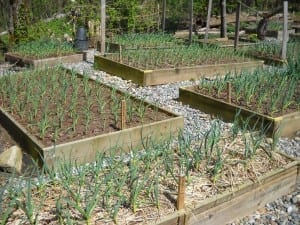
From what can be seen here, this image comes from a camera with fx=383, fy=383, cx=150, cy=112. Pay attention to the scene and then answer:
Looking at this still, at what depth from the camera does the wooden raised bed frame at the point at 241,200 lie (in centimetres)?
246

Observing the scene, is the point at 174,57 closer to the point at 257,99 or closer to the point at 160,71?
the point at 160,71

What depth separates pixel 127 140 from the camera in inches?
150

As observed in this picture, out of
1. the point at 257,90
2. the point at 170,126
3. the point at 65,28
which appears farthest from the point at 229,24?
the point at 170,126

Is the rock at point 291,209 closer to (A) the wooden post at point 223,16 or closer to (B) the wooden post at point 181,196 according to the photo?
(B) the wooden post at point 181,196

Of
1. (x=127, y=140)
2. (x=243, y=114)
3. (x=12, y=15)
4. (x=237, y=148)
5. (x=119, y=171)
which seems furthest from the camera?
(x=12, y=15)

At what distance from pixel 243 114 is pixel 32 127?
2358 millimetres

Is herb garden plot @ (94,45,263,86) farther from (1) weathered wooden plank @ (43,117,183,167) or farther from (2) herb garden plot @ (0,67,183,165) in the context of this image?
(1) weathered wooden plank @ (43,117,183,167)

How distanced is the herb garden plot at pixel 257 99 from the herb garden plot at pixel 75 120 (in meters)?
0.76

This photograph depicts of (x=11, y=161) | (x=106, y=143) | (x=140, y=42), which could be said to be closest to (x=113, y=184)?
(x=106, y=143)

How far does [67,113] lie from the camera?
14.1ft

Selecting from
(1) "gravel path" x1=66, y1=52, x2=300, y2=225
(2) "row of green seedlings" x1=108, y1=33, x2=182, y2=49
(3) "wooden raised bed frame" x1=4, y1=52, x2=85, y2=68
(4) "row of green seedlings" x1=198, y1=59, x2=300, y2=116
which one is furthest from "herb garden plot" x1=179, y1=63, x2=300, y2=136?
(2) "row of green seedlings" x1=108, y1=33, x2=182, y2=49

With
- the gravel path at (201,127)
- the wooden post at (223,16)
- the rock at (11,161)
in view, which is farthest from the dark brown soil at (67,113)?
the wooden post at (223,16)

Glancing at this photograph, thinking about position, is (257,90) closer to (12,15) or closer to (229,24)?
(12,15)

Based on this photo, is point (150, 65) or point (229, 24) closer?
point (150, 65)
